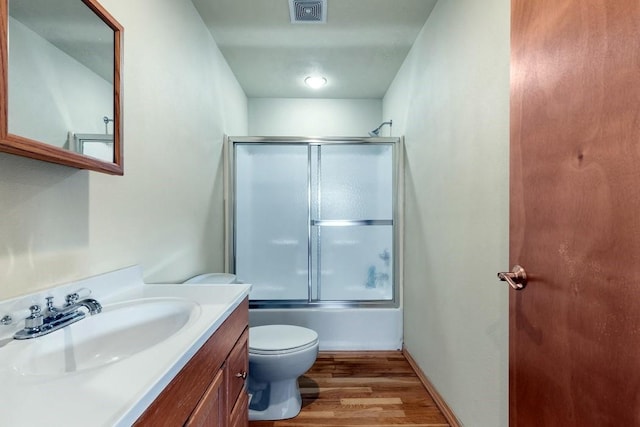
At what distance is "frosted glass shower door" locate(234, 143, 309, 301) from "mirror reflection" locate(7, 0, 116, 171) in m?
1.62

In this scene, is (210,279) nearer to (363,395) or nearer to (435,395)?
(363,395)

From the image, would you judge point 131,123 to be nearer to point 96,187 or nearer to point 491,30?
point 96,187

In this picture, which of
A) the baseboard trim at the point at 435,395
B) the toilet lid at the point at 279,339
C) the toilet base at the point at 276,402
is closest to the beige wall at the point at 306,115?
the toilet lid at the point at 279,339

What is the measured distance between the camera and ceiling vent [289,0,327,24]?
186 cm

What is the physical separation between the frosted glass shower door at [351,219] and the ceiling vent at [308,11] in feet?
3.05

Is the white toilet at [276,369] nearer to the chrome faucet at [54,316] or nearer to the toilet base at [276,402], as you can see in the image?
the toilet base at [276,402]

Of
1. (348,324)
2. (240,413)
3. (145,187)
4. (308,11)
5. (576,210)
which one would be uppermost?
(308,11)

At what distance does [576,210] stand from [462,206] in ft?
2.75

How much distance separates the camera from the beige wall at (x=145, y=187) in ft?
2.66

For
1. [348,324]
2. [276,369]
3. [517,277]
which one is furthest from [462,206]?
[348,324]

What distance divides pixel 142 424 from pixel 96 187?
828 mm

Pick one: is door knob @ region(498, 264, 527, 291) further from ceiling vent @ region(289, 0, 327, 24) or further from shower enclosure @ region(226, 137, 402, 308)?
ceiling vent @ region(289, 0, 327, 24)

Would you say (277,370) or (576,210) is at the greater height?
(576,210)

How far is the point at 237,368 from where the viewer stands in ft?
3.71
